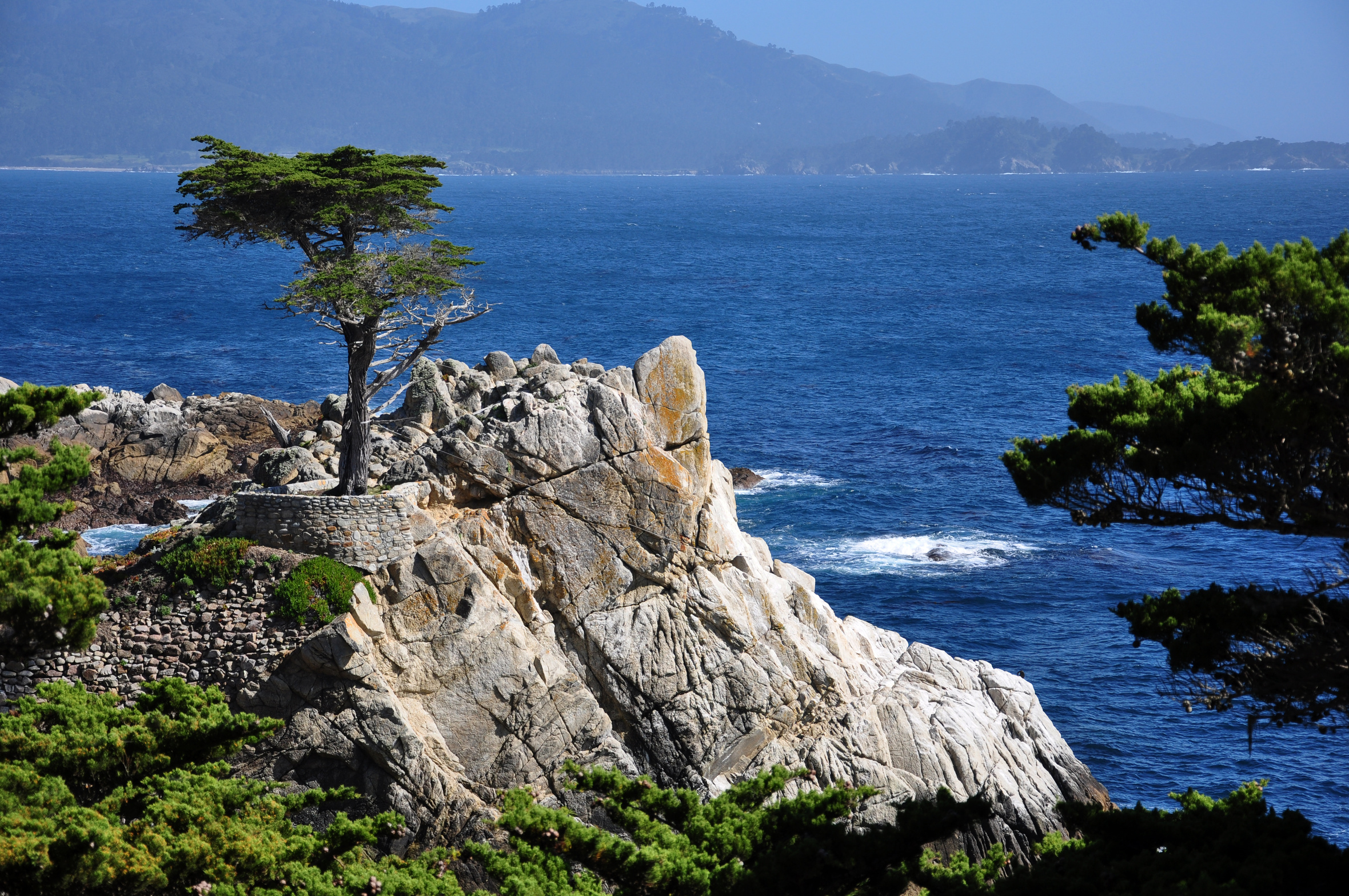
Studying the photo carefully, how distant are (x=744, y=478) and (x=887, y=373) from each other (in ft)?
89.6

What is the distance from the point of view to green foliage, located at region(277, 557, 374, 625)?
23484mm

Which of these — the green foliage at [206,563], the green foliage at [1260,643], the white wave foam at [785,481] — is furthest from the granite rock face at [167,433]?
the green foliage at [1260,643]

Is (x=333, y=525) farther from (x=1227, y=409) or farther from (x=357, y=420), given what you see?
(x=1227, y=409)

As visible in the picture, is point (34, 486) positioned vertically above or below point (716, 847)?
above

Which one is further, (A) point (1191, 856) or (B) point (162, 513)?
(B) point (162, 513)

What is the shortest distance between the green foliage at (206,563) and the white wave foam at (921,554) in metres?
26.5

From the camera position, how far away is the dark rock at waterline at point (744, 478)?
176ft

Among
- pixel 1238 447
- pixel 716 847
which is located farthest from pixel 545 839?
pixel 1238 447

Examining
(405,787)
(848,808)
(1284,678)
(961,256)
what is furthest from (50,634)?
(961,256)

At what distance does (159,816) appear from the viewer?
52.7 feet

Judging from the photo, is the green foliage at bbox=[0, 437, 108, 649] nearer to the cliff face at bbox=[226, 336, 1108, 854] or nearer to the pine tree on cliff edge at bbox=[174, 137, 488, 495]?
the cliff face at bbox=[226, 336, 1108, 854]

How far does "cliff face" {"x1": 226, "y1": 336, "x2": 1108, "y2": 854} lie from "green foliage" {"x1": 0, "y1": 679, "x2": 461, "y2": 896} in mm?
4254

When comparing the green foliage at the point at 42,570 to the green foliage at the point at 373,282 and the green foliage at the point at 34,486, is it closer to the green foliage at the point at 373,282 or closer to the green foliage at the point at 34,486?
the green foliage at the point at 34,486

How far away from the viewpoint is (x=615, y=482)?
27.1 metres
